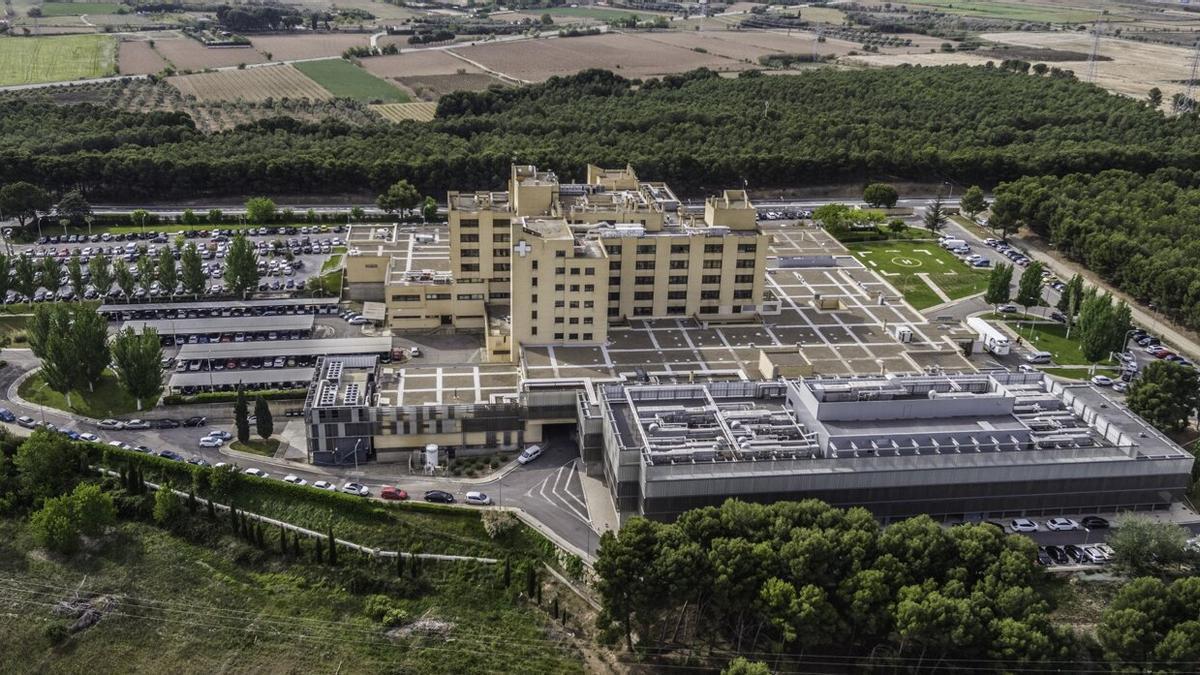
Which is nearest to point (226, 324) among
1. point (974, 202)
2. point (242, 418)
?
point (242, 418)

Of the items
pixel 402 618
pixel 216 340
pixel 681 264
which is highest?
pixel 681 264

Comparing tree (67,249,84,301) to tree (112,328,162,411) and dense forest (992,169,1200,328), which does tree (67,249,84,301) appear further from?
dense forest (992,169,1200,328)

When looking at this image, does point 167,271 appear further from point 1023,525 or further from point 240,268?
point 1023,525

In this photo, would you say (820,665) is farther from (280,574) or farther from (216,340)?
(216,340)

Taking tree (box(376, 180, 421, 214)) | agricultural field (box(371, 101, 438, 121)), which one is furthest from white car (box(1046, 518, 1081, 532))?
agricultural field (box(371, 101, 438, 121))

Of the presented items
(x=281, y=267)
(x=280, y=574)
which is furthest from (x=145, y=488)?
(x=281, y=267)

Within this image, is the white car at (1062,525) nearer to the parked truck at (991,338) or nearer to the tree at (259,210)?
the parked truck at (991,338)

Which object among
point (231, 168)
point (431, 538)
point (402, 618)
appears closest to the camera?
point (402, 618)
